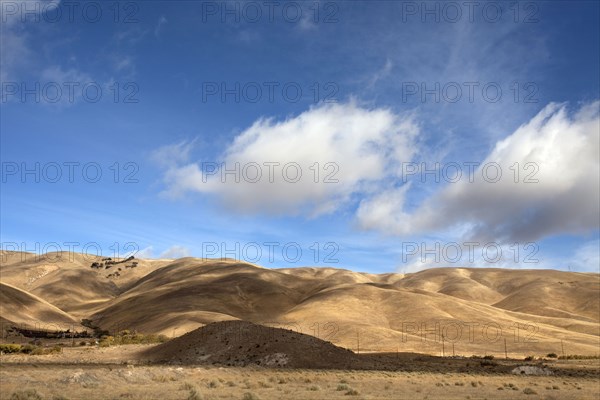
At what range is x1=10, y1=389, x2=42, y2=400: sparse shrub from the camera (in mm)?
19420

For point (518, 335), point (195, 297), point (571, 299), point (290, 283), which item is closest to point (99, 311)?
point (195, 297)

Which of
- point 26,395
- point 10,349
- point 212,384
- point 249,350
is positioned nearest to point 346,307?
point 249,350

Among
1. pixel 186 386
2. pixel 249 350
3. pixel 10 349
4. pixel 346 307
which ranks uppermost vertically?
pixel 346 307

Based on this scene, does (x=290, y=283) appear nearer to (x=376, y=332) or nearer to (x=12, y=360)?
(x=376, y=332)

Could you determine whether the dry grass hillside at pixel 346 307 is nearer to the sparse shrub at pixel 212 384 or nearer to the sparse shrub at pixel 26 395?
the sparse shrub at pixel 212 384

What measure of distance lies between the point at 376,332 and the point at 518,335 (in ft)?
80.5

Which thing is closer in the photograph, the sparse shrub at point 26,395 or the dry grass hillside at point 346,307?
the sparse shrub at point 26,395

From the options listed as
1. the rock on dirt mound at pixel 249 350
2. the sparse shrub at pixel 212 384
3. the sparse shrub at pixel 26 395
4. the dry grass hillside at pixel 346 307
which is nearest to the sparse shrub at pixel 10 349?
the rock on dirt mound at pixel 249 350

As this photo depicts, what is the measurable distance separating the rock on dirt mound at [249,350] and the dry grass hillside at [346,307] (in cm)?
2556

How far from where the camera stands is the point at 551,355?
66750mm

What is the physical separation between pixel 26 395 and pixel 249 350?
84.4 ft

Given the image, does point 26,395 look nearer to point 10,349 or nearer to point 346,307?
point 10,349

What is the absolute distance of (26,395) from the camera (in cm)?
→ 1981

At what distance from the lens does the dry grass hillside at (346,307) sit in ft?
259
